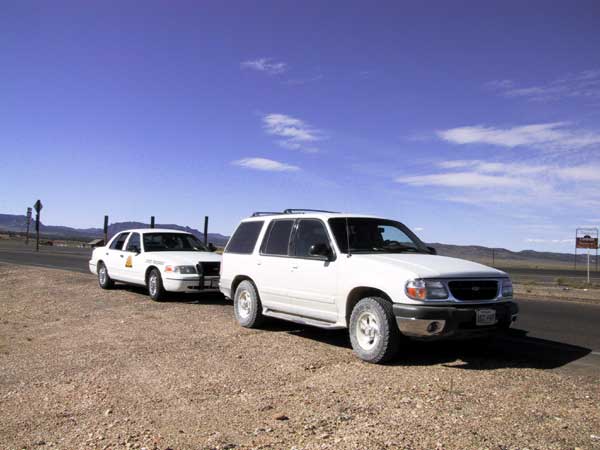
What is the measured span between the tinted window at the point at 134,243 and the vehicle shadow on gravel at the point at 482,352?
18.5 feet

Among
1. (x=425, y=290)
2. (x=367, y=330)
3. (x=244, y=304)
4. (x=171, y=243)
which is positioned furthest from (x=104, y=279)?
(x=425, y=290)

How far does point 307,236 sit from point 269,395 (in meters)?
3.07

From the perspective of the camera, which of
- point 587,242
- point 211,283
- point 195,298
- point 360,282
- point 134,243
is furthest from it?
point 587,242

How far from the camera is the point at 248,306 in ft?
29.3

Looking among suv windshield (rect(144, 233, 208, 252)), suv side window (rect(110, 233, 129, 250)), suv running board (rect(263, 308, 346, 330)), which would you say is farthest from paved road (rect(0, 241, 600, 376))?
suv side window (rect(110, 233, 129, 250))

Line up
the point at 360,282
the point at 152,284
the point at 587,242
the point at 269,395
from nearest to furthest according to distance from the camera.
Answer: the point at 269,395
the point at 360,282
the point at 152,284
the point at 587,242

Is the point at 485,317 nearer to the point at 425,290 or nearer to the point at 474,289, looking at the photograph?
the point at 474,289

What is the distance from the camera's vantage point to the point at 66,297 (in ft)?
42.9

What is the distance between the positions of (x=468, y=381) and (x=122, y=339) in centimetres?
492

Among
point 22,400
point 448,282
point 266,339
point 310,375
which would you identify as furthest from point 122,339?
point 448,282

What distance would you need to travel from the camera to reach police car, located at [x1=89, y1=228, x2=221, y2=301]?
38.9 ft

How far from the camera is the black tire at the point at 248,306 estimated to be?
343 inches

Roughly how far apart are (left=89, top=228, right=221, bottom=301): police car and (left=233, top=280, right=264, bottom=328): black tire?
281 cm

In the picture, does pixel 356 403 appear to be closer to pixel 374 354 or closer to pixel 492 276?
pixel 374 354
